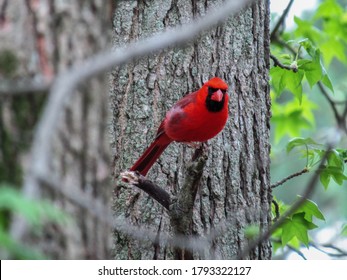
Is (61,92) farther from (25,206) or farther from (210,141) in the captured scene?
(210,141)

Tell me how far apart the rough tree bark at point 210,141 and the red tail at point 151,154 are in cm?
7

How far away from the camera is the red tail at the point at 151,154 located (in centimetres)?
277

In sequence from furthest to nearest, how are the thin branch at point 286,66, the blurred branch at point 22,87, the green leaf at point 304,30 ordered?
the green leaf at point 304,30 → the thin branch at point 286,66 → the blurred branch at point 22,87

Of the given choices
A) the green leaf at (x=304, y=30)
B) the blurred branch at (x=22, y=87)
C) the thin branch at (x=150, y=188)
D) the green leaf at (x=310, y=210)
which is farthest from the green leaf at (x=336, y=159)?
the blurred branch at (x=22, y=87)

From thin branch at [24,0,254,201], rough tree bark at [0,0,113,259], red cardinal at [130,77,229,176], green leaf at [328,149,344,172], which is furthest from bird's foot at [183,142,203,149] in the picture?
thin branch at [24,0,254,201]

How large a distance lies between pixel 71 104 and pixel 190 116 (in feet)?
5.25

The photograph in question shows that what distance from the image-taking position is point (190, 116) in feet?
9.59

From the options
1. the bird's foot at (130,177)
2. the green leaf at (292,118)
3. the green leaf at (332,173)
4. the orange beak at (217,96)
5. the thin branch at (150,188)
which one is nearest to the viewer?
the thin branch at (150,188)

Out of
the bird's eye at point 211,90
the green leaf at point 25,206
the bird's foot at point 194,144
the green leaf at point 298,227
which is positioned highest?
the bird's eye at point 211,90

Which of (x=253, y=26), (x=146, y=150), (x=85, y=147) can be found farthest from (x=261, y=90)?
(x=85, y=147)

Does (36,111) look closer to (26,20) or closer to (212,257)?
(26,20)

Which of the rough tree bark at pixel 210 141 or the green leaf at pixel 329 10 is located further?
the green leaf at pixel 329 10

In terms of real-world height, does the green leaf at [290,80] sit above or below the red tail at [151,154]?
above

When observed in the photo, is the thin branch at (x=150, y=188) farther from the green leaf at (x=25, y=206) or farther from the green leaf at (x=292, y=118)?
the green leaf at (x=292, y=118)
